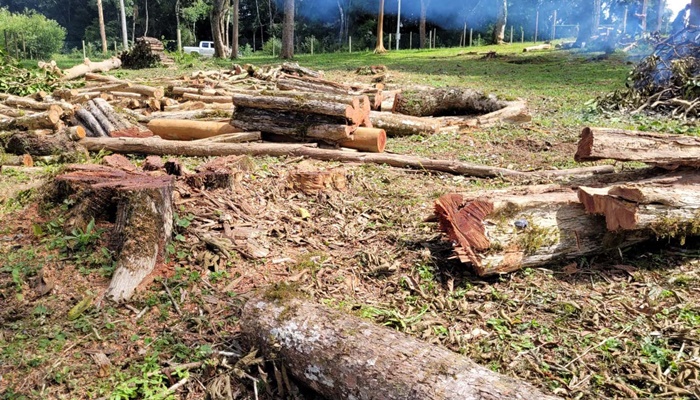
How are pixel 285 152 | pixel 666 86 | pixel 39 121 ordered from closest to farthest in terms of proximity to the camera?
1. pixel 285 152
2. pixel 39 121
3. pixel 666 86

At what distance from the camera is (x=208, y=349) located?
3.42 meters

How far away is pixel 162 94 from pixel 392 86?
5.45 m

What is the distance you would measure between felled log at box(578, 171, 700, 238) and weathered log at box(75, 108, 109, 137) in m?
6.85

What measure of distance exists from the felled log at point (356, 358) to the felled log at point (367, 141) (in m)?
3.83

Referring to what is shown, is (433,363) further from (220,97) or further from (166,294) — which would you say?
(220,97)

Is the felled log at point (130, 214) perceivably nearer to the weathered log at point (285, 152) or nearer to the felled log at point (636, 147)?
the weathered log at point (285, 152)

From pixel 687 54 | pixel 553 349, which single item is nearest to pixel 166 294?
pixel 553 349

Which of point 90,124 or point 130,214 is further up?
point 90,124

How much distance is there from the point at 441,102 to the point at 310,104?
374 centimetres

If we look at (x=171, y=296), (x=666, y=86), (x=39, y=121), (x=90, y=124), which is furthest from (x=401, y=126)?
→ (x=39, y=121)

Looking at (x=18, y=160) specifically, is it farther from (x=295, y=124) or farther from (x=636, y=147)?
(x=636, y=147)

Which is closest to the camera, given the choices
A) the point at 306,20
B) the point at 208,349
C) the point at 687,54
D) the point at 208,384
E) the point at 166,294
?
the point at 208,384

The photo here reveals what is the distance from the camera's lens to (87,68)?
17562 mm

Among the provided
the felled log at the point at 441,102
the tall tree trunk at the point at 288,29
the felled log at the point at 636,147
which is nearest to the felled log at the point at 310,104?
the felled log at the point at 441,102
